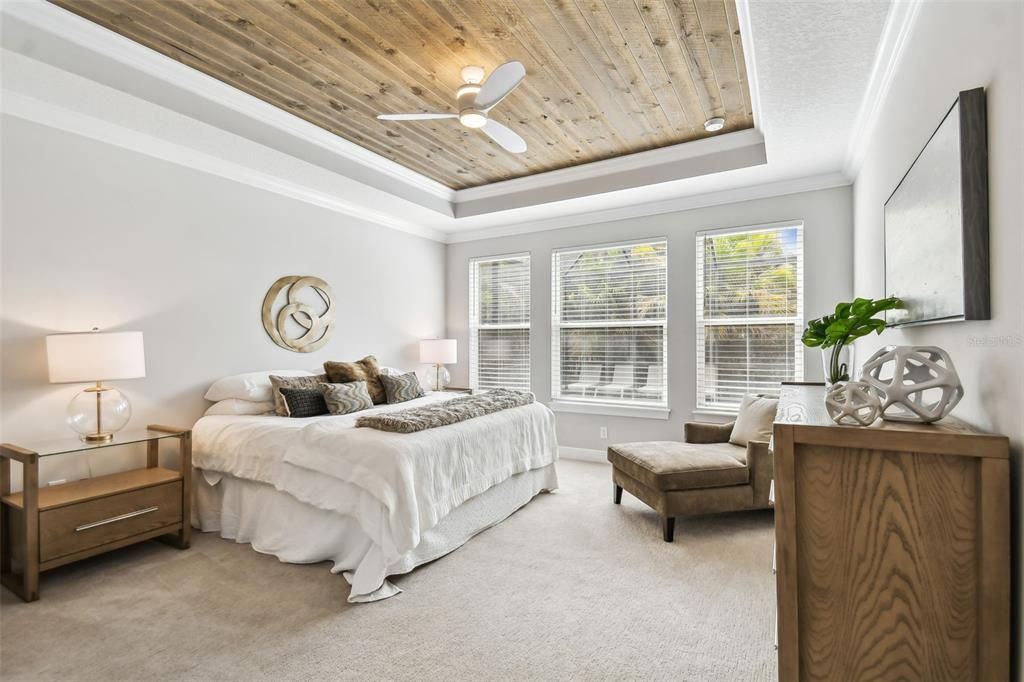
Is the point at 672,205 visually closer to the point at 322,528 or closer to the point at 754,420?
the point at 754,420

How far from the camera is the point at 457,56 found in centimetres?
283

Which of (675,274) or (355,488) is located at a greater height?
(675,274)

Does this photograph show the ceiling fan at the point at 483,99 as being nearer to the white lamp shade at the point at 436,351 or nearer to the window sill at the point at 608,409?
the white lamp shade at the point at 436,351

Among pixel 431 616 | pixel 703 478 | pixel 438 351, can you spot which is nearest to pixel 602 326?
pixel 438 351

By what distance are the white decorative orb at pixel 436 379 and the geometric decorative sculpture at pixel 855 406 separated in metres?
4.73

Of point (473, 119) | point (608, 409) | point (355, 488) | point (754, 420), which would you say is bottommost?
point (355, 488)

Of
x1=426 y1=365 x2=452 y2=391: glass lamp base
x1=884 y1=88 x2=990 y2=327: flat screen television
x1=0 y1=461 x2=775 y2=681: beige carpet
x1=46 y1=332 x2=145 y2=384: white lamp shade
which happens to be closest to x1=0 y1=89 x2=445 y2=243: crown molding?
x1=46 y1=332 x2=145 y2=384: white lamp shade

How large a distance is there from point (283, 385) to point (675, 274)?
138 inches

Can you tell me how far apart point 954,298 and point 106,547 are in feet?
12.6

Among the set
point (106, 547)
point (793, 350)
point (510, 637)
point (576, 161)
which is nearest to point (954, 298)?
point (510, 637)

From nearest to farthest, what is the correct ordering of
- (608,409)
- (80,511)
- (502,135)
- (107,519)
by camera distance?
(80,511), (107,519), (502,135), (608,409)

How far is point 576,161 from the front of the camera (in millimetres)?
4520

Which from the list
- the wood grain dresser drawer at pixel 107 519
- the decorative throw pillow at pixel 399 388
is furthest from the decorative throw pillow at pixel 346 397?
the wood grain dresser drawer at pixel 107 519

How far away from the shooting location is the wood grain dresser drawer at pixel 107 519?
254 cm
